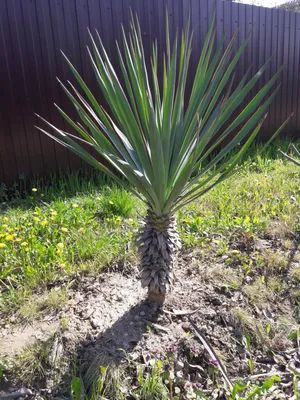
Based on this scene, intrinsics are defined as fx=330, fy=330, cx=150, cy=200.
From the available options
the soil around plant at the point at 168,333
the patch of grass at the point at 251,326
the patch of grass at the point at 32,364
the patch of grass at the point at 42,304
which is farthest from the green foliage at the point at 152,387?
the patch of grass at the point at 42,304

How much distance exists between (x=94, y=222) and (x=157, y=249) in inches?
49.4

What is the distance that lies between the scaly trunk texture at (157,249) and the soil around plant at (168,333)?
8.0 inches

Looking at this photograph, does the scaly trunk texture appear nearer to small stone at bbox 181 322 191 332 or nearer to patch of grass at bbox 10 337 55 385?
small stone at bbox 181 322 191 332

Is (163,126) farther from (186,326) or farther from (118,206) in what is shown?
(118,206)

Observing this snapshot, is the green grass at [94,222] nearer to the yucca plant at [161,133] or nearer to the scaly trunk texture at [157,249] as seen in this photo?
the yucca plant at [161,133]

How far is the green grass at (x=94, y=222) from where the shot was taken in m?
2.16

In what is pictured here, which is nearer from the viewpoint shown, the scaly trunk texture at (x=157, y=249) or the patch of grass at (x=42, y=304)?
the scaly trunk texture at (x=157, y=249)

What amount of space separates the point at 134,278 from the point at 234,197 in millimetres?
1600

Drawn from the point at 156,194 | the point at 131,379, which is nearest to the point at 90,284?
the point at 131,379

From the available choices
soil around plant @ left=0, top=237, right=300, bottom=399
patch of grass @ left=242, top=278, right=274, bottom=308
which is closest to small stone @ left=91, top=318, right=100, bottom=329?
soil around plant @ left=0, top=237, right=300, bottom=399

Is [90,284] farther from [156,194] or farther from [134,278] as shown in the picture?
[156,194]

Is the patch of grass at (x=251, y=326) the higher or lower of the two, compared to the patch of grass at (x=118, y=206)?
lower

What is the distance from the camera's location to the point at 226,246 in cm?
254

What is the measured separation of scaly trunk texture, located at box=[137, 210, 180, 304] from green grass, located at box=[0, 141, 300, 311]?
509 mm
